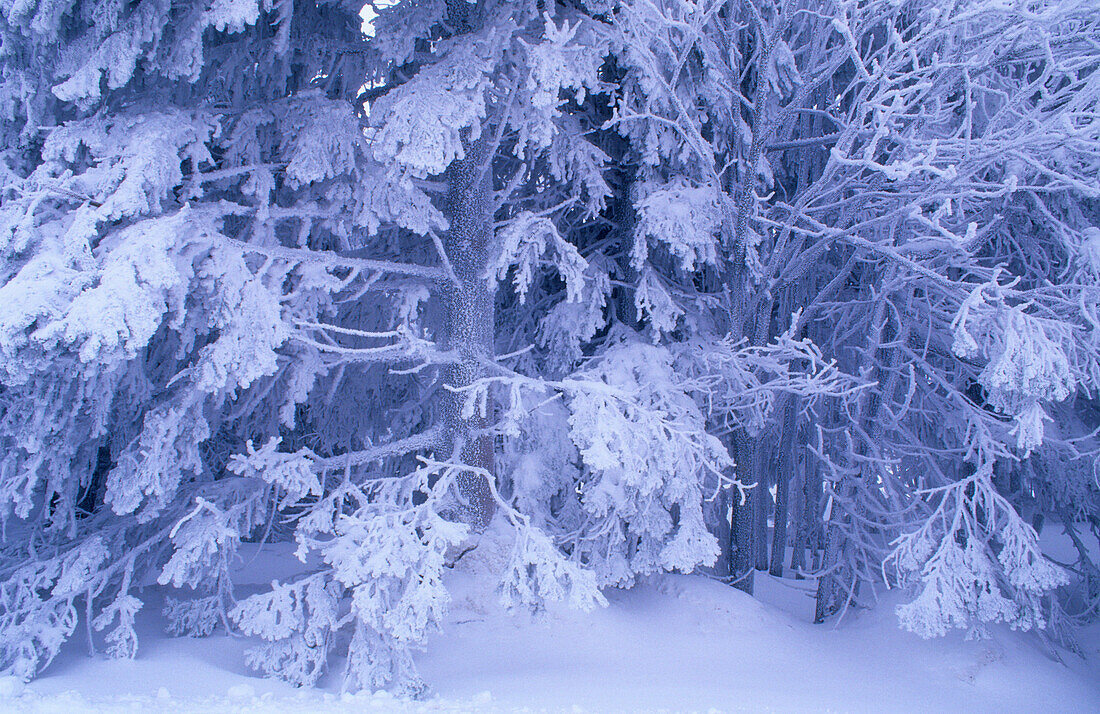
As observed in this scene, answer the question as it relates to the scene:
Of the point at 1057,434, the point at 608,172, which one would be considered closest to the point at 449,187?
the point at 608,172

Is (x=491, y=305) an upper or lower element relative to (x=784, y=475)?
upper

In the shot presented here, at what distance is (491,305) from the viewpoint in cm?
699

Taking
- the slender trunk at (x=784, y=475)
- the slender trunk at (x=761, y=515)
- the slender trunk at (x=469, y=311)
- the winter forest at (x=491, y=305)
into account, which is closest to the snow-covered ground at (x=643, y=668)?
the winter forest at (x=491, y=305)

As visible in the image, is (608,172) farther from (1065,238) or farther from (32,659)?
(32,659)

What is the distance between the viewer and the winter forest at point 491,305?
16.8 ft

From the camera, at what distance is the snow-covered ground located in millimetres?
4684

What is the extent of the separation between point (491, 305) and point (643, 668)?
3.65 meters

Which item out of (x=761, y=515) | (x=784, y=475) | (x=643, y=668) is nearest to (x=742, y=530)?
(x=643, y=668)

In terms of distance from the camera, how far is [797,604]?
34.1 ft

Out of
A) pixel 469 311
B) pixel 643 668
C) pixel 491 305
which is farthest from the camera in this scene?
pixel 491 305

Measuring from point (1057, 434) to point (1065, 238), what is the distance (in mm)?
2087

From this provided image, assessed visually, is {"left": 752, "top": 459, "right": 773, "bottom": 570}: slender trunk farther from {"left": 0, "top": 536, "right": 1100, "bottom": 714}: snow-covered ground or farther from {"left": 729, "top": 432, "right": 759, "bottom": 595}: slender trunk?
{"left": 0, "top": 536, "right": 1100, "bottom": 714}: snow-covered ground

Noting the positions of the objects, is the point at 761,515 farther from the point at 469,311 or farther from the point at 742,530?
the point at 469,311

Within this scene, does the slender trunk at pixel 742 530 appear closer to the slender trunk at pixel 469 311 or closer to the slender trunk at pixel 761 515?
the slender trunk at pixel 761 515
